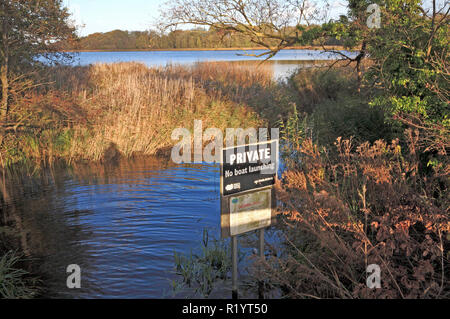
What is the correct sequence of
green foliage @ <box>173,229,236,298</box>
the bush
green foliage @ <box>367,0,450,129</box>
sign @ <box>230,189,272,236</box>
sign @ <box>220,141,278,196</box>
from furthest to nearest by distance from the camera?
1. green foliage @ <box>367,0,450,129</box>
2. green foliage @ <box>173,229,236,298</box>
3. sign @ <box>230,189,272,236</box>
4. sign @ <box>220,141,278,196</box>
5. the bush

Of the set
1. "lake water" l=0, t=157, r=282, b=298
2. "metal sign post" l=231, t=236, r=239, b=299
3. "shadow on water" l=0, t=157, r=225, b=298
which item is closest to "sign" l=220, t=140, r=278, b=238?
"metal sign post" l=231, t=236, r=239, b=299

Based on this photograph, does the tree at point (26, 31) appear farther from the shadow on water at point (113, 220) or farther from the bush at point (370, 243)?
the bush at point (370, 243)

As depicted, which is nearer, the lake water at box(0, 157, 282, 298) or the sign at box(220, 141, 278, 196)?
the sign at box(220, 141, 278, 196)

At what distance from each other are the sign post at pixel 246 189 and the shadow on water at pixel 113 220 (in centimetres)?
144

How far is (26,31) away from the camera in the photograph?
12266mm

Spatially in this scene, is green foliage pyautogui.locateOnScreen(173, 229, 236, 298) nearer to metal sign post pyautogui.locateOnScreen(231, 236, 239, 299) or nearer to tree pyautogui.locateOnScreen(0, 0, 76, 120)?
metal sign post pyautogui.locateOnScreen(231, 236, 239, 299)

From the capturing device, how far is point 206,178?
11250mm

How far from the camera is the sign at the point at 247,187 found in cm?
471

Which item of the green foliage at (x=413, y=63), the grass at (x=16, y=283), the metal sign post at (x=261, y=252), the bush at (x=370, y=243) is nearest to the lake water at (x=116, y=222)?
the grass at (x=16, y=283)

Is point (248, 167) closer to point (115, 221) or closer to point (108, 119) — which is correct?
point (115, 221)

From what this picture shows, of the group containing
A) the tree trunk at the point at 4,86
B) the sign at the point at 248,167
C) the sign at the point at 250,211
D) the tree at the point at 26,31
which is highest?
the tree at the point at 26,31

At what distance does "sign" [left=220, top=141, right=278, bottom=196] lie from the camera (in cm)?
470

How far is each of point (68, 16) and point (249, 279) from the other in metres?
10.2

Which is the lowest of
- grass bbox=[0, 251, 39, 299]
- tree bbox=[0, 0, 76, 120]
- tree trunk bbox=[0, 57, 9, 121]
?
grass bbox=[0, 251, 39, 299]
